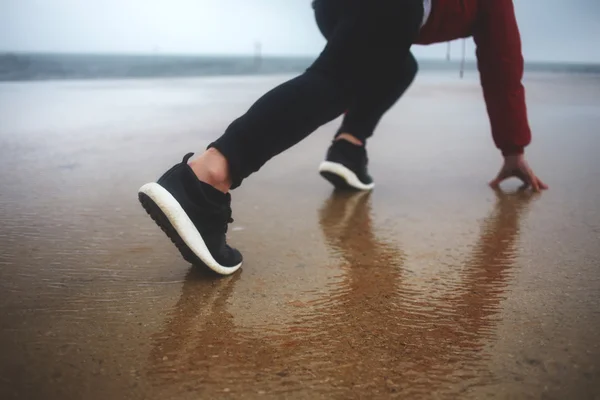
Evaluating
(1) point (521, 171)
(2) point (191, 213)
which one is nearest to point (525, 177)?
(1) point (521, 171)

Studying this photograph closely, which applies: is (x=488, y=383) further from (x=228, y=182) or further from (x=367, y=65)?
(x=367, y=65)

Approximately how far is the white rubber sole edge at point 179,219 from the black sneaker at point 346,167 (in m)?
0.78

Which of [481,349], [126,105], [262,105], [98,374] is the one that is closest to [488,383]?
[481,349]

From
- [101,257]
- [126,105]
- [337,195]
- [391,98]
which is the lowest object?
[126,105]

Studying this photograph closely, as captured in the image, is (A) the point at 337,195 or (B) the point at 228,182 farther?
(A) the point at 337,195

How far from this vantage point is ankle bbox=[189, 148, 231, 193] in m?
0.90

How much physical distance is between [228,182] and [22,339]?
42 centimetres

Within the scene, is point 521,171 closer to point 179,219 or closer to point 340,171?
point 340,171

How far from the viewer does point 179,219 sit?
33.4 inches

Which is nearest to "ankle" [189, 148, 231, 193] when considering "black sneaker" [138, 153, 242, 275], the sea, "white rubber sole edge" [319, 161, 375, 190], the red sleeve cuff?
"black sneaker" [138, 153, 242, 275]

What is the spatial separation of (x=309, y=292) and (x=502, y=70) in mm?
981

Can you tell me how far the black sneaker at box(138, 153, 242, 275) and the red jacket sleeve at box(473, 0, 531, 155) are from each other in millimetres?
940

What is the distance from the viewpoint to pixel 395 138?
2.73 m

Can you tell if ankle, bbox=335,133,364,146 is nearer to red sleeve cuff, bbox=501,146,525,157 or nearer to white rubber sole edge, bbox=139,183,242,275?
red sleeve cuff, bbox=501,146,525,157
